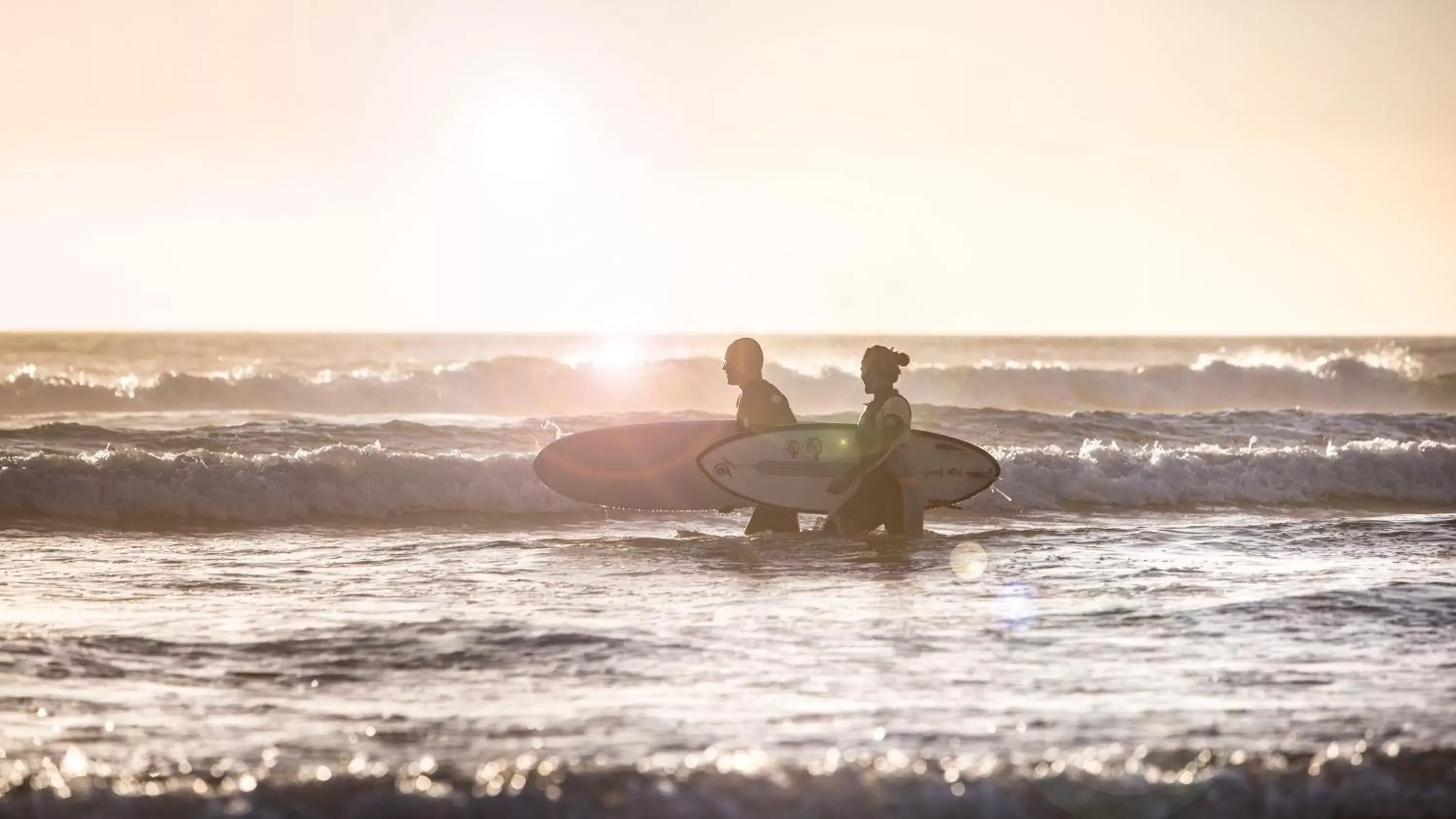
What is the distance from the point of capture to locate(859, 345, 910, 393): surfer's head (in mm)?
11242

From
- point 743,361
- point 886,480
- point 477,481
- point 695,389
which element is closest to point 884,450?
point 886,480

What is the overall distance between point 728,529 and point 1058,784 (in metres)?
8.62

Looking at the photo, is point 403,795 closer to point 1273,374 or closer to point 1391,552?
point 1391,552

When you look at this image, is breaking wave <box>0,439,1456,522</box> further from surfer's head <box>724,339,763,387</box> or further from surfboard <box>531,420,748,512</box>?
surfer's head <box>724,339,763,387</box>

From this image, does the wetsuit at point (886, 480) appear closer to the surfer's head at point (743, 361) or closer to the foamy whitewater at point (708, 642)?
the foamy whitewater at point (708, 642)

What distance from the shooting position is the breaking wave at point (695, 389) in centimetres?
3209

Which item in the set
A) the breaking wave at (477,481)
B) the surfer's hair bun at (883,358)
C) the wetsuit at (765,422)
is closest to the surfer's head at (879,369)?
the surfer's hair bun at (883,358)

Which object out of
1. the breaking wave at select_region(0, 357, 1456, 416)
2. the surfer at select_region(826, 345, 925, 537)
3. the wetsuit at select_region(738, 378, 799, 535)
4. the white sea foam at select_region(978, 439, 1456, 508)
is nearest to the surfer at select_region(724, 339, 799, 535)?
the wetsuit at select_region(738, 378, 799, 535)

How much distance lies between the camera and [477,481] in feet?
52.0

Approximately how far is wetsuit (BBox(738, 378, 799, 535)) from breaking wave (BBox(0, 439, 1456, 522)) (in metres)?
3.57

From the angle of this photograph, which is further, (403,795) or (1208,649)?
(1208,649)

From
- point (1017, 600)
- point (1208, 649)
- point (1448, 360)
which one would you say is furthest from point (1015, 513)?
point (1448, 360)

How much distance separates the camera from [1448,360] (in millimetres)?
43906

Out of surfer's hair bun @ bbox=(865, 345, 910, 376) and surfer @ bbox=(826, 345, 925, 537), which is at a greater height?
surfer's hair bun @ bbox=(865, 345, 910, 376)
